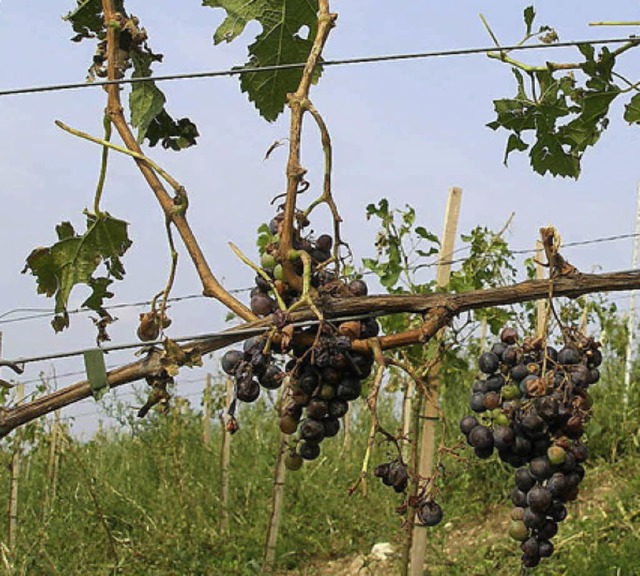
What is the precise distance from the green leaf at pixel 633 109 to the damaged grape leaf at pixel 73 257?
113 cm

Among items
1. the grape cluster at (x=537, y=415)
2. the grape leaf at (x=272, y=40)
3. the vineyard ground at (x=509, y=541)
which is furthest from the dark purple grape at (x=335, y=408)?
the vineyard ground at (x=509, y=541)

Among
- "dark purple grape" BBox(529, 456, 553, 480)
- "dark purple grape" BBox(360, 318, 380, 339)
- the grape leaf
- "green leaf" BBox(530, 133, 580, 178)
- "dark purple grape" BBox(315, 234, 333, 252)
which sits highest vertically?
the grape leaf

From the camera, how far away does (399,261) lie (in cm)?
446

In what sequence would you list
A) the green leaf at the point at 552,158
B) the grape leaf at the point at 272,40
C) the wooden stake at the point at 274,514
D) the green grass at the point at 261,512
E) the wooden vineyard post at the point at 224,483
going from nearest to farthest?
1. the grape leaf at the point at 272,40
2. the green leaf at the point at 552,158
3. the wooden stake at the point at 274,514
4. the green grass at the point at 261,512
5. the wooden vineyard post at the point at 224,483

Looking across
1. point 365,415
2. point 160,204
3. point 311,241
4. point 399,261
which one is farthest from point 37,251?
point 365,415

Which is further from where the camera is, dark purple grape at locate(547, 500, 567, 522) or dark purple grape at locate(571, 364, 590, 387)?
dark purple grape at locate(547, 500, 567, 522)

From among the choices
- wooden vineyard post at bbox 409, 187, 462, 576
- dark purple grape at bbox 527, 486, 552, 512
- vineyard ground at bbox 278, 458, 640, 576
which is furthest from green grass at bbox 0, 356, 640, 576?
dark purple grape at bbox 527, 486, 552, 512

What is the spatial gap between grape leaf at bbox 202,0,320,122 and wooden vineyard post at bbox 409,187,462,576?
198 centimetres

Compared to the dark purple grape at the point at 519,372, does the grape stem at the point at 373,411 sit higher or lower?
lower

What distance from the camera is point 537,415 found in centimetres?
173

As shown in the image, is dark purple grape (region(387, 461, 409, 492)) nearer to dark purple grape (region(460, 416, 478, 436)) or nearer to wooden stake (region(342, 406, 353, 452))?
dark purple grape (region(460, 416, 478, 436))

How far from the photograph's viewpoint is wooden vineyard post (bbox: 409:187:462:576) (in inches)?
165

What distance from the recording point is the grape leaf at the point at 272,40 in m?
2.05

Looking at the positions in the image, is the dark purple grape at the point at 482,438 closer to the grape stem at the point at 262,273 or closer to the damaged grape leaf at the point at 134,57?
the grape stem at the point at 262,273
